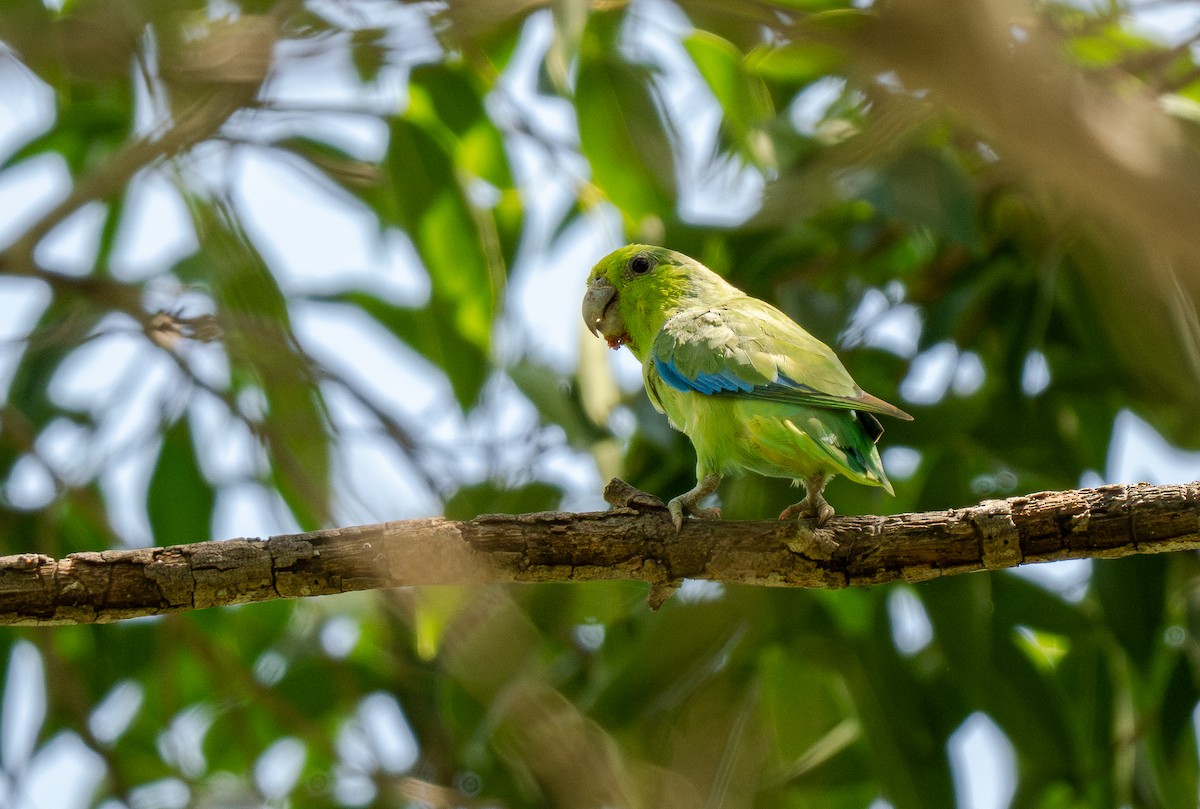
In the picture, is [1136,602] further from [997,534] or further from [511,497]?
[511,497]

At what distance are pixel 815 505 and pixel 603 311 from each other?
5.01ft

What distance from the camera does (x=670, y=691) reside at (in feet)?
13.0

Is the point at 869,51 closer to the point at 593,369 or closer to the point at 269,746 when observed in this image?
the point at 593,369

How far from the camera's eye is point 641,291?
404cm

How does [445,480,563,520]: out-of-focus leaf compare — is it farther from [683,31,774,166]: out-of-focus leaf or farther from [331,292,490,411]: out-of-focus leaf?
[683,31,774,166]: out-of-focus leaf

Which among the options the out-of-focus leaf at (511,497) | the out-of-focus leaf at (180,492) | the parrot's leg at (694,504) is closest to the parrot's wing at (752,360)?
the parrot's leg at (694,504)

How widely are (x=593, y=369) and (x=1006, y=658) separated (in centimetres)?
187

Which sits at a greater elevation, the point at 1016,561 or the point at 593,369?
the point at 1016,561

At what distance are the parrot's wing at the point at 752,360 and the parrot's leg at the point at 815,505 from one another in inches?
8.1

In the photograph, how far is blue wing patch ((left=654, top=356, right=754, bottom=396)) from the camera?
325 centimetres

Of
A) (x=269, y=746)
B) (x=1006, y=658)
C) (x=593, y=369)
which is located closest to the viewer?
(x=1006, y=658)

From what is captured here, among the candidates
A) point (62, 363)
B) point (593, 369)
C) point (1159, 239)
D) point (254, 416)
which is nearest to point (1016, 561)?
point (1159, 239)

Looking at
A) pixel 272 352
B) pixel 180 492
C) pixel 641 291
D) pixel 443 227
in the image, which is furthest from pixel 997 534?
pixel 180 492

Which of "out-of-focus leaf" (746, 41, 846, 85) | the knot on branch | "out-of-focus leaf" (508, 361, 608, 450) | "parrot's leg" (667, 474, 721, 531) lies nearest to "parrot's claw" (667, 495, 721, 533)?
"parrot's leg" (667, 474, 721, 531)
